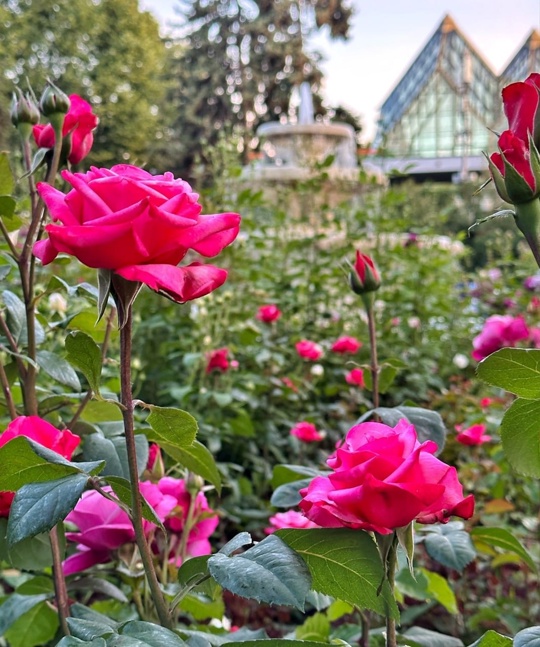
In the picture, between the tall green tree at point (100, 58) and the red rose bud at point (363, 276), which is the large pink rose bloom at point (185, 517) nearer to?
the red rose bud at point (363, 276)

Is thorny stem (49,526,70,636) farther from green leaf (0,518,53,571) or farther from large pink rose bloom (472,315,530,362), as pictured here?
large pink rose bloom (472,315,530,362)

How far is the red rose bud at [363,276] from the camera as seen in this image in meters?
0.72

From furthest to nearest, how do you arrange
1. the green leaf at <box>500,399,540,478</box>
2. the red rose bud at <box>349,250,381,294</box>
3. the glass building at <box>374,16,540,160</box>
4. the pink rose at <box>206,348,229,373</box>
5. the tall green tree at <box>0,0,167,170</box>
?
the glass building at <box>374,16,540,160</box> < the tall green tree at <box>0,0,167,170</box> < the pink rose at <box>206,348,229,373</box> < the red rose bud at <box>349,250,381,294</box> < the green leaf at <box>500,399,540,478</box>

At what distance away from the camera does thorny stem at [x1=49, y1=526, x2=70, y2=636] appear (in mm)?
530

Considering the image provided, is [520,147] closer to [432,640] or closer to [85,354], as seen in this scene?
[85,354]

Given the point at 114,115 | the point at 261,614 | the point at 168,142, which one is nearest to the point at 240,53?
the point at 168,142

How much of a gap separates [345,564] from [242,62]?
19709 millimetres

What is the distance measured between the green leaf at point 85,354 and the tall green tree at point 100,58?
15.1 meters

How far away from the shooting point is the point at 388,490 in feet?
1.26

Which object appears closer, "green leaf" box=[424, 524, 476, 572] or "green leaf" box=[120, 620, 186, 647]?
"green leaf" box=[120, 620, 186, 647]

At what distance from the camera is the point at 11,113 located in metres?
0.68

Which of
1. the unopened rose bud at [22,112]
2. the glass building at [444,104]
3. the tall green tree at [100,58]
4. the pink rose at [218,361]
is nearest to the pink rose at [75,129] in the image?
the unopened rose bud at [22,112]

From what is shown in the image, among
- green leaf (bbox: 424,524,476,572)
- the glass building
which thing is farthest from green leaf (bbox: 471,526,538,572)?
the glass building

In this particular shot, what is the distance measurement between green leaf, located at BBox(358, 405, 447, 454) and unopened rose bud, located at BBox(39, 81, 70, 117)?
396 millimetres
